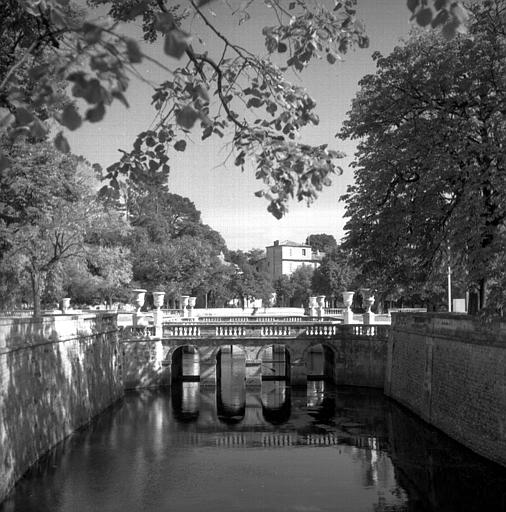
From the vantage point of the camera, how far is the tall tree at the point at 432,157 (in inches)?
798

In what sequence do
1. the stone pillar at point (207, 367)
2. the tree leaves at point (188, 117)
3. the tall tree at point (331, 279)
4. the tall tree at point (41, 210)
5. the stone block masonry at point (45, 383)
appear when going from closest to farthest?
the tree leaves at point (188, 117) → the stone block masonry at point (45, 383) → the tall tree at point (41, 210) → the stone pillar at point (207, 367) → the tall tree at point (331, 279)

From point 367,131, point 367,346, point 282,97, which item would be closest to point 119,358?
point 367,346

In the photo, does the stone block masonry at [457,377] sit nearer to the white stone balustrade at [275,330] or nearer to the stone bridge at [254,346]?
the stone bridge at [254,346]

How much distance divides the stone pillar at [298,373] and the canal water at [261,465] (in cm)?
615

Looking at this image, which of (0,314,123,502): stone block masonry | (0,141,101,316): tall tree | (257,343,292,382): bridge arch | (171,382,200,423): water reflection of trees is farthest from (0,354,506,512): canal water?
(257,343,292,382): bridge arch

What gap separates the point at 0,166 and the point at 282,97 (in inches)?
142

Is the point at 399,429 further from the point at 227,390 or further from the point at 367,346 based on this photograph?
the point at 227,390

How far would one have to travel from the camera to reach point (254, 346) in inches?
1554

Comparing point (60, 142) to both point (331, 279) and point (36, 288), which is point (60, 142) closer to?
point (36, 288)

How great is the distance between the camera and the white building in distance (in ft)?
465

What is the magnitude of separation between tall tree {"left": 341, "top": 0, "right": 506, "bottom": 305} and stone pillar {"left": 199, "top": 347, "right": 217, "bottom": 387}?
1502 centimetres

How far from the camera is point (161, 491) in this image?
17859mm

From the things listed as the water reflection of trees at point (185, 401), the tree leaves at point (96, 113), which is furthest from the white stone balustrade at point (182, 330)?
the tree leaves at point (96, 113)

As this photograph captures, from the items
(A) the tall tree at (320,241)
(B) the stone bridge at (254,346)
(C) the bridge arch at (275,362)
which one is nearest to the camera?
(B) the stone bridge at (254,346)
